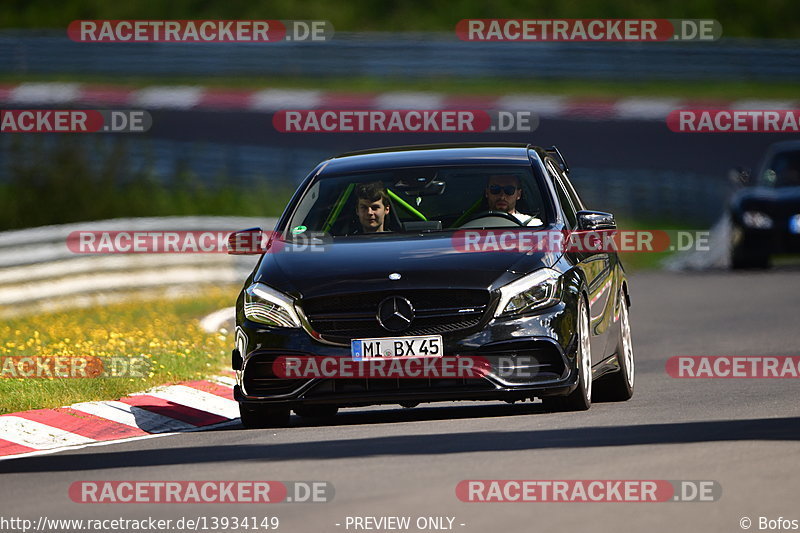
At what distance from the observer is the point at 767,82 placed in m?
37.0

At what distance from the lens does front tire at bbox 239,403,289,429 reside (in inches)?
417

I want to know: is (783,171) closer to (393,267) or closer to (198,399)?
(198,399)

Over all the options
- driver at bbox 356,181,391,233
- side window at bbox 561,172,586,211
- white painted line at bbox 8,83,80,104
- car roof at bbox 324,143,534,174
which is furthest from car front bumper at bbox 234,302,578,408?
white painted line at bbox 8,83,80,104

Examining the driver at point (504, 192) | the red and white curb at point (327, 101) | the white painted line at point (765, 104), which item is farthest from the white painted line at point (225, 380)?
the red and white curb at point (327, 101)

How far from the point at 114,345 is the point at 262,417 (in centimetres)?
423

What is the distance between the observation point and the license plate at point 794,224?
74.0ft

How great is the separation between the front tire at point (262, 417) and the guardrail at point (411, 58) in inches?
1082

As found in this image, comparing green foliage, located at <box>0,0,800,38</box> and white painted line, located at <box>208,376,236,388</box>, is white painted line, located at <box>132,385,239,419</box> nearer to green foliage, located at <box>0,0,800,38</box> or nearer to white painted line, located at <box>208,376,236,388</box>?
white painted line, located at <box>208,376,236,388</box>

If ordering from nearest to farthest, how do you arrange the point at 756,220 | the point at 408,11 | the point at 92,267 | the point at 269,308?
the point at 269,308, the point at 92,267, the point at 756,220, the point at 408,11

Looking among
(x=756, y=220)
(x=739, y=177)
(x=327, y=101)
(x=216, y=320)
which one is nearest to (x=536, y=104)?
(x=327, y=101)

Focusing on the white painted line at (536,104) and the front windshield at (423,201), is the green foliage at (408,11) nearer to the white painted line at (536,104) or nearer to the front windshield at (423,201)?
the white painted line at (536,104)

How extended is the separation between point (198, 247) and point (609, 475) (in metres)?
13.7

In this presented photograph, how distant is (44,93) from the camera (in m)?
38.6

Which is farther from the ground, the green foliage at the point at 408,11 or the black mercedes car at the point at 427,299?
the green foliage at the point at 408,11
